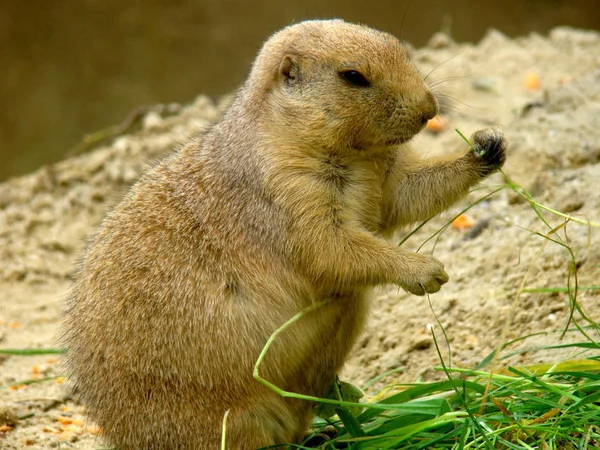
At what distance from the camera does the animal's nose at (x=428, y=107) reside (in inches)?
155

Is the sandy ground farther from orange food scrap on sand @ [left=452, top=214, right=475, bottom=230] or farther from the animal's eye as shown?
the animal's eye

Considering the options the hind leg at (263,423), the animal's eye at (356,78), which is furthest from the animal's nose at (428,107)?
the hind leg at (263,423)

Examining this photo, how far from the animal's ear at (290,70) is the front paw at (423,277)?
3.41ft

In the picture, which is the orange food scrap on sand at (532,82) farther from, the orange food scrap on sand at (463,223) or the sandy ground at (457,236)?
the orange food scrap on sand at (463,223)

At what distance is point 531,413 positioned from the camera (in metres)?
3.79

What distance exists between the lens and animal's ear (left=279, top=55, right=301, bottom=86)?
4203mm

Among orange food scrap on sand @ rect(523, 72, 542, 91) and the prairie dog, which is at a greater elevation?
orange food scrap on sand @ rect(523, 72, 542, 91)

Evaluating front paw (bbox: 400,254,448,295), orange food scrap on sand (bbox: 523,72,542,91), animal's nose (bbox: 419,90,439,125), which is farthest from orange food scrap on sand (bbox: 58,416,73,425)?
orange food scrap on sand (bbox: 523,72,542,91)

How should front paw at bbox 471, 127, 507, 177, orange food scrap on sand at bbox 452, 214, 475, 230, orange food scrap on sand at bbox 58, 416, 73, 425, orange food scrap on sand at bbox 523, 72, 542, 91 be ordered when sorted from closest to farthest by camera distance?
front paw at bbox 471, 127, 507, 177
orange food scrap on sand at bbox 58, 416, 73, 425
orange food scrap on sand at bbox 452, 214, 475, 230
orange food scrap on sand at bbox 523, 72, 542, 91

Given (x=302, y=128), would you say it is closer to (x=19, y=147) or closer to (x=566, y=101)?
(x=566, y=101)

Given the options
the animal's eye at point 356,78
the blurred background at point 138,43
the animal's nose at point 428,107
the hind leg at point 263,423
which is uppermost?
the blurred background at point 138,43

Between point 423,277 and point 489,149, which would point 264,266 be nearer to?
point 423,277

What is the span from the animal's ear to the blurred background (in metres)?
4.76

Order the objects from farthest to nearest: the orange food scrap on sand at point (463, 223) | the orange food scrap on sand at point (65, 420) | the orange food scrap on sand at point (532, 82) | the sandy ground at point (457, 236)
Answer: the orange food scrap on sand at point (532, 82) < the orange food scrap on sand at point (463, 223) < the orange food scrap on sand at point (65, 420) < the sandy ground at point (457, 236)
